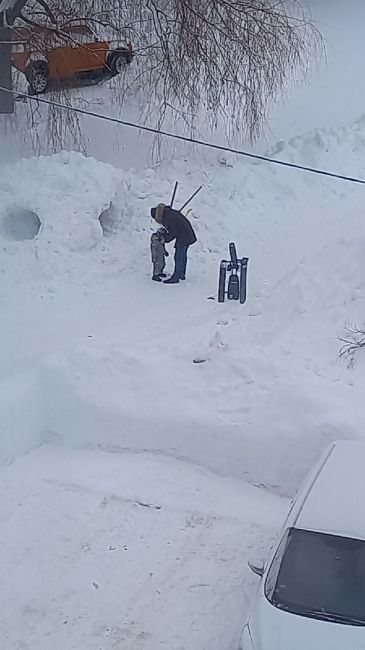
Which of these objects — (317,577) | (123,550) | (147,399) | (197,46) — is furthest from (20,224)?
(317,577)

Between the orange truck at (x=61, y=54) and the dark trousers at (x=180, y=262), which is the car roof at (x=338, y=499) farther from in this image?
the orange truck at (x=61, y=54)

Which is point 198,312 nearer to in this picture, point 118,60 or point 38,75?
point 38,75

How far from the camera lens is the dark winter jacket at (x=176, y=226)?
38.3 ft

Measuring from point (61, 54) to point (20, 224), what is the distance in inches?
118

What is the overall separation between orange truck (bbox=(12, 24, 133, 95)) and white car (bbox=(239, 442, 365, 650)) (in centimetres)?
982

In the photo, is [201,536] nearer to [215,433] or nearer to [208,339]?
[215,433]

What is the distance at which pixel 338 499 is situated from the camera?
547 cm

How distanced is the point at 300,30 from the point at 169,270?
21.3 feet

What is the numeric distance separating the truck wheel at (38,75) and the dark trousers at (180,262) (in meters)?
4.27

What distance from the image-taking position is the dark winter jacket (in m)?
11.7

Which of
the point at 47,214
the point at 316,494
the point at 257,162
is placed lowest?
the point at 316,494

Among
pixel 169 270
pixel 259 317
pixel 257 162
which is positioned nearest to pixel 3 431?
pixel 259 317

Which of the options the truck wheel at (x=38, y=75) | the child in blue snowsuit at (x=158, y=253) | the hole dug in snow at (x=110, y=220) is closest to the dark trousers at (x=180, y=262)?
the child in blue snowsuit at (x=158, y=253)

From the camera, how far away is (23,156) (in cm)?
1410
